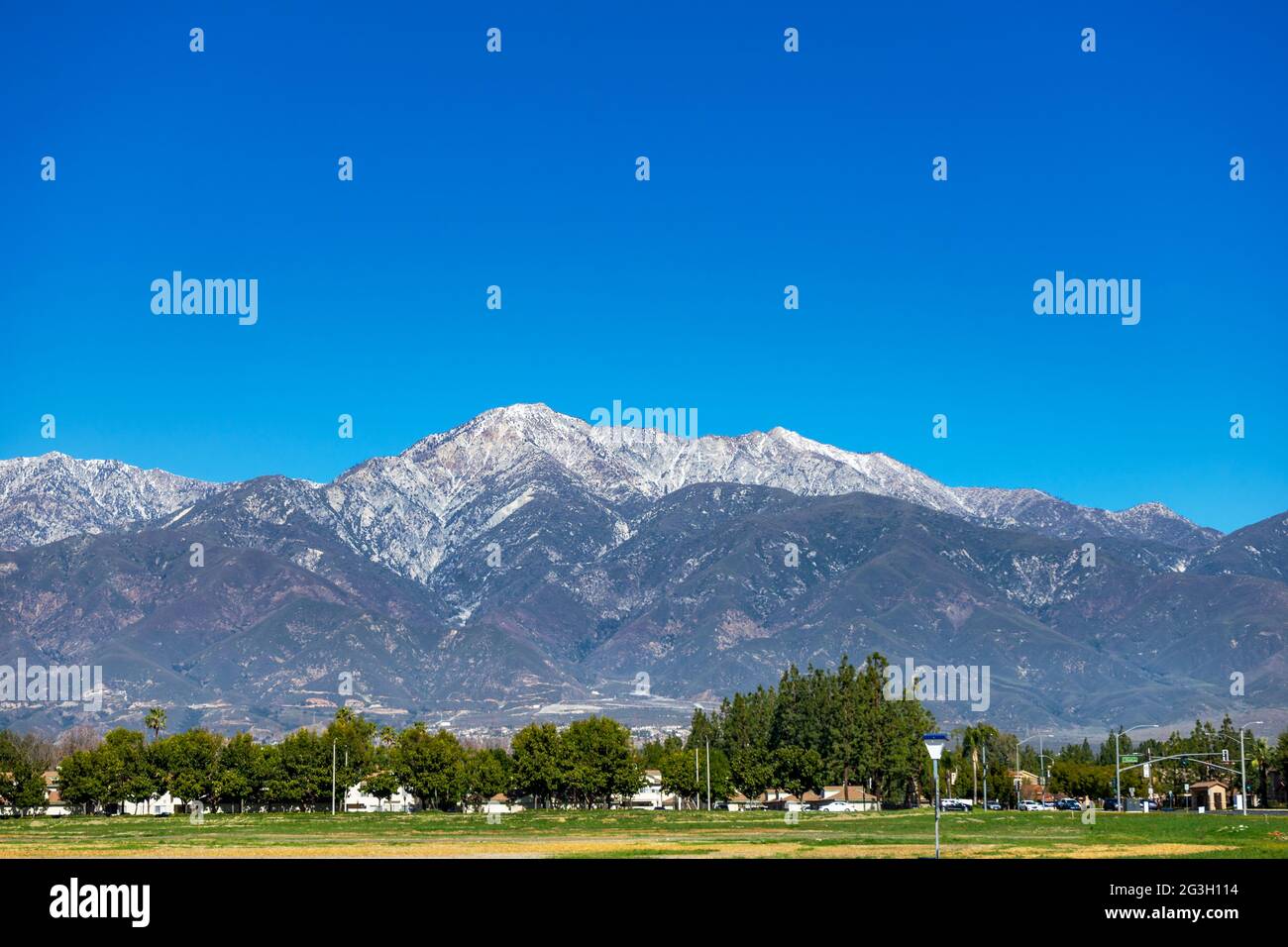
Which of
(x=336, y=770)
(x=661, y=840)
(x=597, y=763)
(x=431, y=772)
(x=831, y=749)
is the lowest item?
(x=336, y=770)

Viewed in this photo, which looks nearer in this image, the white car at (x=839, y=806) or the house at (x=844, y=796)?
the white car at (x=839, y=806)

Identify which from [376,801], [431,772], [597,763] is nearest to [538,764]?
[597,763]

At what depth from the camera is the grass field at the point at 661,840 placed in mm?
67562

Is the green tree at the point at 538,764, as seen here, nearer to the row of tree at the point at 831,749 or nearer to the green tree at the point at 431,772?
the green tree at the point at 431,772

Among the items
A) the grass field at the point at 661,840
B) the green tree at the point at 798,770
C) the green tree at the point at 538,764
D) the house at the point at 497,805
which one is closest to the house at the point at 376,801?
the house at the point at 497,805

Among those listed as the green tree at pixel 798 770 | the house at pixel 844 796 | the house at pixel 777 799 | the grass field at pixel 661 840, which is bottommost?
the house at pixel 777 799

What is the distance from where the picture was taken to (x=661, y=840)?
84250 mm

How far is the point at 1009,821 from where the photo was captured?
118688mm

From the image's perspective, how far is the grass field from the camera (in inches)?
2660

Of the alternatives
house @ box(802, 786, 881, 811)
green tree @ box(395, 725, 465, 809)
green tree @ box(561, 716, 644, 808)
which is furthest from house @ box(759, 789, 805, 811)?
green tree @ box(395, 725, 465, 809)

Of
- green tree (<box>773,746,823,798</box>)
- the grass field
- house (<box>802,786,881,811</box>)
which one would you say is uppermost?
the grass field

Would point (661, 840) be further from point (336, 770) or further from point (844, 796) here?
point (336, 770)

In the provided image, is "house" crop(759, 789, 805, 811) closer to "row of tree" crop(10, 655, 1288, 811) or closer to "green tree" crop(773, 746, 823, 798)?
"green tree" crop(773, 746, 823, 798)
